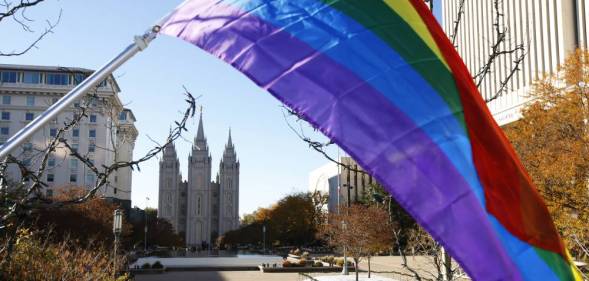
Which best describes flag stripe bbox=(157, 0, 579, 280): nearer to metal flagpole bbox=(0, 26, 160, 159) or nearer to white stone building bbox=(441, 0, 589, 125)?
metal flagpole bbox=(0, 26, 160, 159)

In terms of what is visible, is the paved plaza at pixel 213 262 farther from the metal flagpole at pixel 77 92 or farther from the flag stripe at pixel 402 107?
the flag stripe at pixel 402 107

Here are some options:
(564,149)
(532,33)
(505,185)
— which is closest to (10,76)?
(532,33)

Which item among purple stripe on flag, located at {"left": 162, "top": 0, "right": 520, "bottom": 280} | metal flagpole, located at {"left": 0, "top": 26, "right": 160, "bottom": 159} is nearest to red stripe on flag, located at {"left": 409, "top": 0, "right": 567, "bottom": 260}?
purple stripe on flag, located at {"left": 162, "top": 0, "right": 520, "bottom": 280}

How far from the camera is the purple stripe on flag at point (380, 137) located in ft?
7.89

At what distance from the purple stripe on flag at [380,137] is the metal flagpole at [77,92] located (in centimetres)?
33

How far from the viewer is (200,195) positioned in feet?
419

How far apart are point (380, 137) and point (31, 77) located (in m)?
87.0

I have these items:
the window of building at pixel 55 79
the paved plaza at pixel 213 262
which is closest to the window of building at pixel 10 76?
the window of building at pixel 55 79

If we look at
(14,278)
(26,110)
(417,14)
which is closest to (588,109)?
(14,278)

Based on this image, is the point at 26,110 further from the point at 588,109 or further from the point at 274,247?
the point at 588,109

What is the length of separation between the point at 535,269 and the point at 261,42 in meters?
1.50

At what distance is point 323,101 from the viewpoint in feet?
8.35

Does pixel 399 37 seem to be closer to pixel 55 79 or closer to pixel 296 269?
pixel 296 269

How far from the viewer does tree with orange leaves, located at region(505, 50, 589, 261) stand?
2134 centimetres
